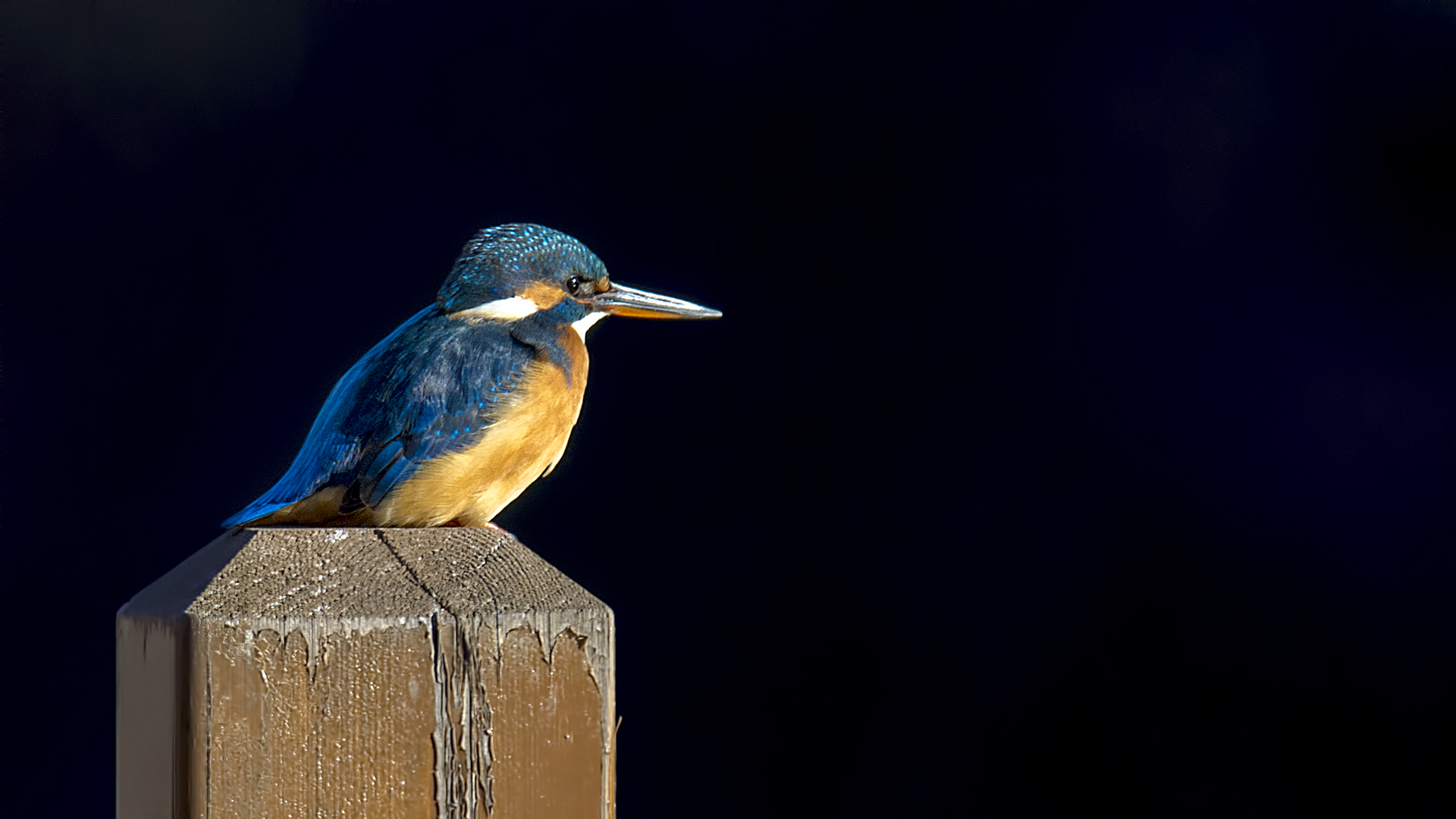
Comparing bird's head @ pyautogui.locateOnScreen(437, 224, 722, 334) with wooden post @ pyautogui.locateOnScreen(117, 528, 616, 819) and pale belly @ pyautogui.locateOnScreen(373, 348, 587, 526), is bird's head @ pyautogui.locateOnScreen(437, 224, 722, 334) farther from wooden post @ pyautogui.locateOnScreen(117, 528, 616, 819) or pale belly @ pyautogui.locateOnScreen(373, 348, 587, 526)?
wooden post @ pyautogui.locateOnScreen(117, 528, 616, 819)

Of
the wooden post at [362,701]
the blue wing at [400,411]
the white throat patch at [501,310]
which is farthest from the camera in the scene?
the white throat patch at [501,310]

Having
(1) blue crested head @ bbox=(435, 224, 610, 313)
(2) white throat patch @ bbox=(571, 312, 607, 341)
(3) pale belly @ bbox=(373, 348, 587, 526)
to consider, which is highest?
(1) blue crested head @ bbox=(435, 224, 610, 313)

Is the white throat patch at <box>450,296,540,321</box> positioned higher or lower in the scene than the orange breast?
higher

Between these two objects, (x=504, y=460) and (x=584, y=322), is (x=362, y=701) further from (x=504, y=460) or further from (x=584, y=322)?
(x=584, y=322)

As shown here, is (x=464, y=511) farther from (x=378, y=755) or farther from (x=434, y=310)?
(x=378, y=755)

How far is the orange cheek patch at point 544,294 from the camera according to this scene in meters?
1.41

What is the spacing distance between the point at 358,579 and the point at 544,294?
790 mm

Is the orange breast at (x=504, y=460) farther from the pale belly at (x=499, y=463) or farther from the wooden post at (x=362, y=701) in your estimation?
the wooden post at (x=362, y=701)

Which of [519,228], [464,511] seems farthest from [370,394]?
[519,228]

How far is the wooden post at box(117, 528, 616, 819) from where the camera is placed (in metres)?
0.60

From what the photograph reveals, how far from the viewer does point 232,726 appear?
60 cm

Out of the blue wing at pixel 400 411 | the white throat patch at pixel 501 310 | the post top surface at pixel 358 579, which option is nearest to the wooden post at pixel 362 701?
the post top surface at pixel 358 579

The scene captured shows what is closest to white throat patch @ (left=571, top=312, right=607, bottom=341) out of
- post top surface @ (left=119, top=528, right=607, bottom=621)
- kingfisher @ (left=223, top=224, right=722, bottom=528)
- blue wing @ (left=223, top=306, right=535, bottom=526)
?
kingfisher @ (left=223, top=224, right=722, bottom=528)

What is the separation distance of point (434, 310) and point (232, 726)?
887mm
